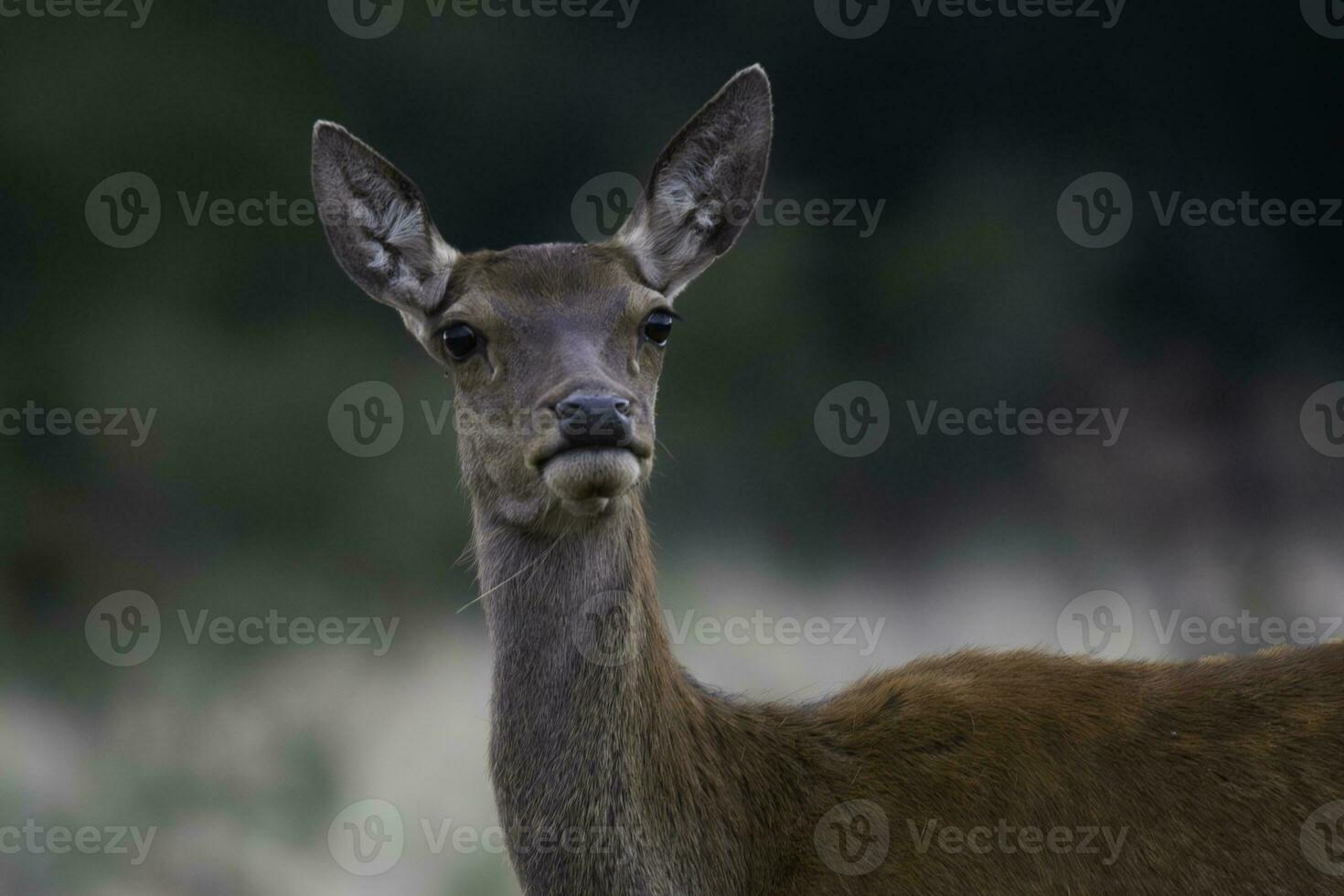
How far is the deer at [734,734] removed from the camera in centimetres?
527

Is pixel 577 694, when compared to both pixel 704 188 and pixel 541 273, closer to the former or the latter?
pixel 541 273

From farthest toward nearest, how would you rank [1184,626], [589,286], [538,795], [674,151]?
[1184,626], [674,151], [589,286], [538,795]

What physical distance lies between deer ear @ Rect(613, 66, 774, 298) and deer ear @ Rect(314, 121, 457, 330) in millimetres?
894

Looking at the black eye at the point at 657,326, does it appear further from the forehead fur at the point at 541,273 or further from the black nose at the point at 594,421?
the black nose at the point at 594,421

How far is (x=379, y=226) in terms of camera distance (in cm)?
621

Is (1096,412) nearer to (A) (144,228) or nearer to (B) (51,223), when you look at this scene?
(A) (144,228)

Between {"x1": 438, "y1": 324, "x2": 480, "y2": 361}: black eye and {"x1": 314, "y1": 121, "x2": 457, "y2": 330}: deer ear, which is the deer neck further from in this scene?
{"x1": 314, "y1": 121, "x2": 457, "y2": 330}: deer ear

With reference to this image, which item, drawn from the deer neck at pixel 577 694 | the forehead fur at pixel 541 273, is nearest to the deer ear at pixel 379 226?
the forehead fur at pixel 541 273

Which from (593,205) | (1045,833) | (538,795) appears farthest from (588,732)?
(593,205)

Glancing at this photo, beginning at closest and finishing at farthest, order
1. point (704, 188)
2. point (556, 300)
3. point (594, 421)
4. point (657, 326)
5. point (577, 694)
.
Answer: point (594, 421) < point (577, 694) < point (556, 300) < point (657, 326) < point (704, 188)

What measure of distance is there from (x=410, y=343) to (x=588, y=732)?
6.50 metres

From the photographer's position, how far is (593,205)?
35.8 ft

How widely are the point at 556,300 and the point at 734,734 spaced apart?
2.01 meters

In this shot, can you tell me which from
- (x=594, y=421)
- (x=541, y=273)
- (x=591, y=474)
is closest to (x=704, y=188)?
(x=541, y=273)
